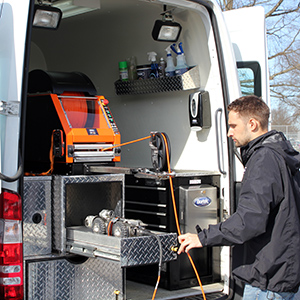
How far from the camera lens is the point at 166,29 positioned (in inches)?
186

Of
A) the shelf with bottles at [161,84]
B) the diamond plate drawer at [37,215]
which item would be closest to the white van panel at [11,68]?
the diamond plate drawer at [37,215]

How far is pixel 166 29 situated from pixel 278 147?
86.9 inches

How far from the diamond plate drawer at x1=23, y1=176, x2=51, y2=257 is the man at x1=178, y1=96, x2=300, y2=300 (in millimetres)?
1274

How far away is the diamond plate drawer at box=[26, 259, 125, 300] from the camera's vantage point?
12.0ft

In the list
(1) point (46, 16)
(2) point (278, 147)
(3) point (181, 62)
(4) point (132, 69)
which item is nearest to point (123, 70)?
(4) point (132, 69)

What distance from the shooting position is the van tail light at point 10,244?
3014mm

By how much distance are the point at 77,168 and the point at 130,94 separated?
5.60 ft

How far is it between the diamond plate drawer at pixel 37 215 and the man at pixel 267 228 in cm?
127

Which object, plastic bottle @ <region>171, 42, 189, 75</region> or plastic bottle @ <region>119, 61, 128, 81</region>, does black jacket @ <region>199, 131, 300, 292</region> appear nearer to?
plastic bottle @ <region>171, 42, 189, 75</region>

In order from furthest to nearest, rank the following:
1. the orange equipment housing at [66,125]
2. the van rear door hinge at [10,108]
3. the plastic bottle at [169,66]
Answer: the plastic bottle at [169,66]
the orange equipment housing at [66,125]
the van rear door hinge at [10,108]

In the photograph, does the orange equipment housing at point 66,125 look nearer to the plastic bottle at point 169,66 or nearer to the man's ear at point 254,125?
the plastic bottle at point 169,66

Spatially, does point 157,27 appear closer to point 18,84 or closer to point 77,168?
point 77,168

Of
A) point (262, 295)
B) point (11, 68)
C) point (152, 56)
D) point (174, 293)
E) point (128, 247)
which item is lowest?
point (174, 293)

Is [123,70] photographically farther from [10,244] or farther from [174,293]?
Result: [10,244]
